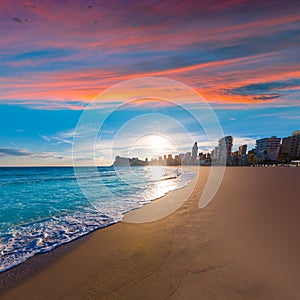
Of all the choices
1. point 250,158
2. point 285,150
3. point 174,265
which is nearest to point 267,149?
point 285,150

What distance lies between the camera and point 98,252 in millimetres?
5125

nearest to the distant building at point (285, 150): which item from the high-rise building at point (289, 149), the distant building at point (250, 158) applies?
the high-rise building at point (289, 149)

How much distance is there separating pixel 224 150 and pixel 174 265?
524 ft

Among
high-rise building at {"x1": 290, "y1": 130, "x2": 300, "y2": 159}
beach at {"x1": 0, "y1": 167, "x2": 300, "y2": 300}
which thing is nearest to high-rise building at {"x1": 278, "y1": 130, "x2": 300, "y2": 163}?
high-rise building at {"x1": 290, "y1": 130, "x2": 300, "y2": 159}

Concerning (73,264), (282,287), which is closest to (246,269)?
(282,287)

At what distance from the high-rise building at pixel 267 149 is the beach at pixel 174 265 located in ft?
479

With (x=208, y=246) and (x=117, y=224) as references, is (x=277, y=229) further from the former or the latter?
(x=117, y=224)

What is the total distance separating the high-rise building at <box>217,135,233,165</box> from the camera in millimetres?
148900

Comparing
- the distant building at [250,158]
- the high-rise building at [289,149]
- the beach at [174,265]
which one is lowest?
the beach at [174,265]

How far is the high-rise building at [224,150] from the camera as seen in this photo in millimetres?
148900

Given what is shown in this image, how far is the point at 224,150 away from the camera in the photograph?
491 feet

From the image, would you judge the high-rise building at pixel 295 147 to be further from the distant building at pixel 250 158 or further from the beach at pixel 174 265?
the beach at pixel 174 265

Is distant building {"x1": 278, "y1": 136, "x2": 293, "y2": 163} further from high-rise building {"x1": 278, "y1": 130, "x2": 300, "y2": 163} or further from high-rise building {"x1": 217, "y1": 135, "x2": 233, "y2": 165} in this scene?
high-rise building {"x1": 217, "y1": 135, "x2": 233, "y2": 165}

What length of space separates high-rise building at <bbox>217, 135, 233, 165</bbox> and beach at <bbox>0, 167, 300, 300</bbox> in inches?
6018
